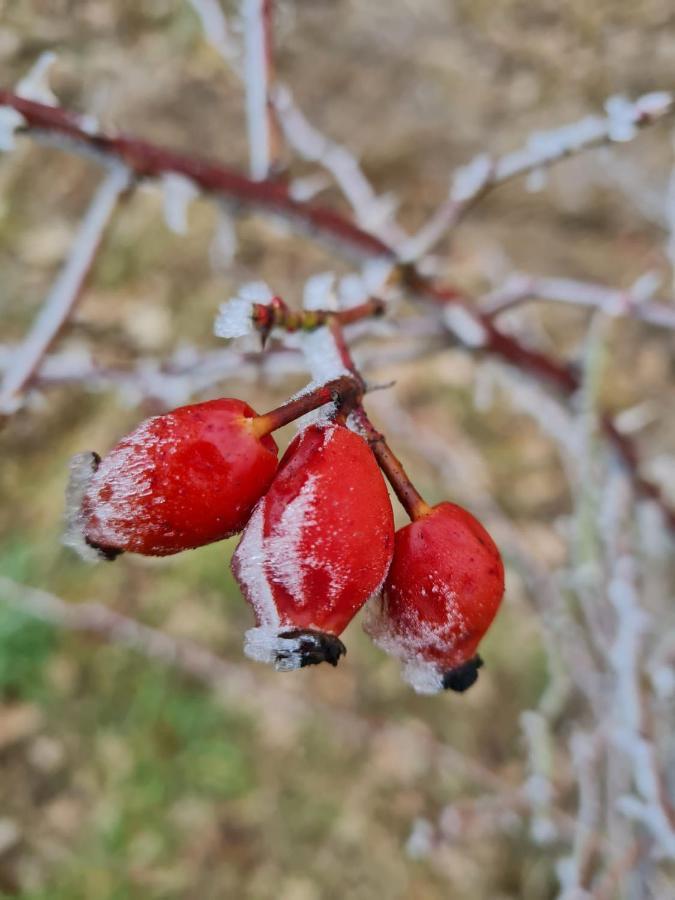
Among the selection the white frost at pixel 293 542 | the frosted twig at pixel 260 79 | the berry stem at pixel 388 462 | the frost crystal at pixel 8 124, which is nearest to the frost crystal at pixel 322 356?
the berry stem at pixel 388 462

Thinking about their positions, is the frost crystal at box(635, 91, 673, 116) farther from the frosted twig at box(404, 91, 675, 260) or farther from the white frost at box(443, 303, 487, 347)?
the white frost at box(443, 303, 487, 347)

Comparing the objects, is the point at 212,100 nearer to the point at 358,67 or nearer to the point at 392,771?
the point at 358,67

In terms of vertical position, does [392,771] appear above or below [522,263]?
below

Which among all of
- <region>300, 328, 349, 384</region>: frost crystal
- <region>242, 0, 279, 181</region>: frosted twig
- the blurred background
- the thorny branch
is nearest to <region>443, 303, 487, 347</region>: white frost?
the thorny branch

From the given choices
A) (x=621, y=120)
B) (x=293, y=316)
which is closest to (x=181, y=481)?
(x=293, y=316)

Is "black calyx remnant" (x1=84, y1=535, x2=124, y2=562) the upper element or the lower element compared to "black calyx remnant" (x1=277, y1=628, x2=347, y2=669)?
upper

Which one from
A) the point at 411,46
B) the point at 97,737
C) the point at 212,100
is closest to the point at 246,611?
the point at 97,737

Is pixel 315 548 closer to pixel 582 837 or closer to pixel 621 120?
pixel 621 120
